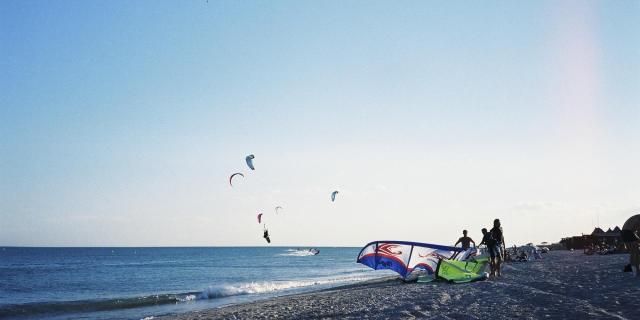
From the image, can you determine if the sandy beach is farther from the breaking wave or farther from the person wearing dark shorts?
the breaking wave

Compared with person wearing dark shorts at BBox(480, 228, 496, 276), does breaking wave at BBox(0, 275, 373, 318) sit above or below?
below

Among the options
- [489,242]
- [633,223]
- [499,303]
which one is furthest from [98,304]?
[633,223]

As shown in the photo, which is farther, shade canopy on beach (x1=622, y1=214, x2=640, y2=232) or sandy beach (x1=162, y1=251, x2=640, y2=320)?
shade canopy on beach (x1=622, y1=214, x2=640, y2=232)

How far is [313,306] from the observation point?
1150cm

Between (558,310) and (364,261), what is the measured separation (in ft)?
27.6

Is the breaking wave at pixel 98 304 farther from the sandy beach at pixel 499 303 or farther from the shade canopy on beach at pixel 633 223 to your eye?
the shade canopy on beach at pixel 633 223

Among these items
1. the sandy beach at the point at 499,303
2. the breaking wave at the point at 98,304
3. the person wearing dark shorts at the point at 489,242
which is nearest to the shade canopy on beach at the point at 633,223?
the sandy beach at the point at 499,303

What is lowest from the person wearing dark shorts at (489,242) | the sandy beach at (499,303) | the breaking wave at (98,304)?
the breaking wave at (98,304)

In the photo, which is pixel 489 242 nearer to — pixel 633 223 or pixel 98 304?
pixel 633 223

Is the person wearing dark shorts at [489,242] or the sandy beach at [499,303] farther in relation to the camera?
the person wearing dark shorts at [489,242]

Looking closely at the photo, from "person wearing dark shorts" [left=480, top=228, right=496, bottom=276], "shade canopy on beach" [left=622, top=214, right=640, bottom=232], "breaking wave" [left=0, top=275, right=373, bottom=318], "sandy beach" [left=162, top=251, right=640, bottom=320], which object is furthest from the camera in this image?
"breaking wave" [left=0, top=275, right=373, bottom=318]

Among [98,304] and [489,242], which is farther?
[98,304]

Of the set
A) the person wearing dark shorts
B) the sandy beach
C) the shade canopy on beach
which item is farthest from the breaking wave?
the shade canopy on beach

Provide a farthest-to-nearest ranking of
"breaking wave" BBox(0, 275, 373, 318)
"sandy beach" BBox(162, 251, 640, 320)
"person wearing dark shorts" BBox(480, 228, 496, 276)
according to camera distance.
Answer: "breaking wave" BBox(0, 275, 373, 318), "person wearing dark shorts" BBox(480, 228, 496, 276), "sandy beach" BBox(162, 251, 640, 320)
